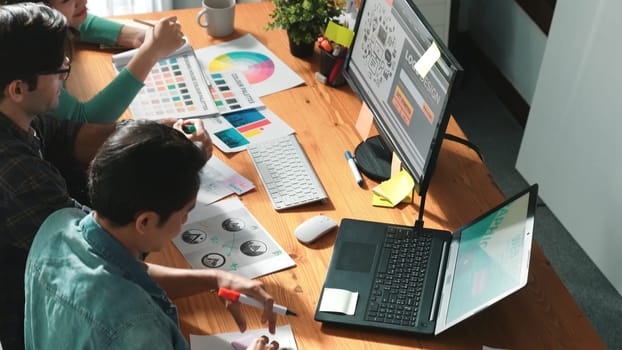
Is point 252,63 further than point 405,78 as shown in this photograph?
Yes

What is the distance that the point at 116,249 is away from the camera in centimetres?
120

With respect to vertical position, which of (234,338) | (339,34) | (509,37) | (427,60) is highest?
(427,60)

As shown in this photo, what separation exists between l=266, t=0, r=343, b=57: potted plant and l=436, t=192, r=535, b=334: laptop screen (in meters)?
0.79

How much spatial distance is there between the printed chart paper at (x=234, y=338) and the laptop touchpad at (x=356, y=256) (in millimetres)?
197

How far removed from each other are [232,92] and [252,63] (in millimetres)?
159

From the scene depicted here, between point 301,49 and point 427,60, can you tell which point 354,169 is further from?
point 301,49

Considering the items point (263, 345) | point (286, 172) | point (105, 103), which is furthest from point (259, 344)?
point (105, 103)

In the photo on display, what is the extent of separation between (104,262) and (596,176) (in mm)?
1787

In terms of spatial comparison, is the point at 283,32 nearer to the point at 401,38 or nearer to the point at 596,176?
the point at 401,38

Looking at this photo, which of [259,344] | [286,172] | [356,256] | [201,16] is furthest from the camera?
[201,16]

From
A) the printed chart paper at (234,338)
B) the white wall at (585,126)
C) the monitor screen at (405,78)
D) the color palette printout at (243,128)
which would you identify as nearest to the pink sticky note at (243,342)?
the printed chart paper at (234,338)

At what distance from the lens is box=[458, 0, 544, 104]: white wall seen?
3049 millimetres

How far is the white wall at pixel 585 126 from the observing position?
2.32 m

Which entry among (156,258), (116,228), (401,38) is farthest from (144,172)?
(401,38)
